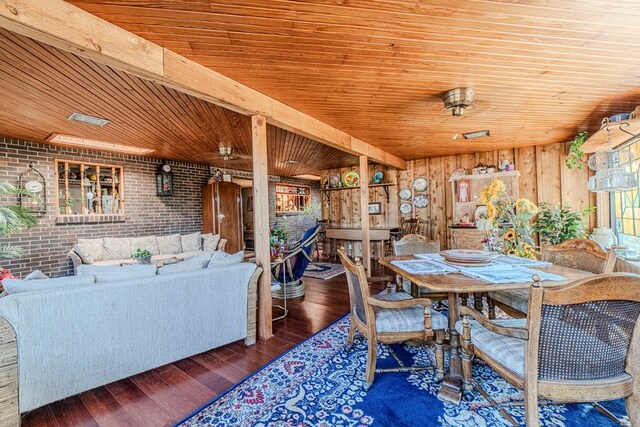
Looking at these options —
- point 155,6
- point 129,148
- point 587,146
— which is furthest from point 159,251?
point 587,146

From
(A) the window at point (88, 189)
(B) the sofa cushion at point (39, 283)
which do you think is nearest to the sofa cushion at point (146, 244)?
(A) the window at point (88, 189)

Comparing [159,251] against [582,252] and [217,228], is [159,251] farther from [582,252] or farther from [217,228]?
[582,252]

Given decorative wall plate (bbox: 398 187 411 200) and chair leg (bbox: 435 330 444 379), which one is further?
decorative wall plate (bbox: 398 187 411 200)

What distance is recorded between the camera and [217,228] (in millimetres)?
6293

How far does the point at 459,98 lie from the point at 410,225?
13.2 ft

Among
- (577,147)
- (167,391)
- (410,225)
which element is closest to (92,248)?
(167,391)

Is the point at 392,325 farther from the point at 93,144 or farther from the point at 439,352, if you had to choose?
the point at 93,144

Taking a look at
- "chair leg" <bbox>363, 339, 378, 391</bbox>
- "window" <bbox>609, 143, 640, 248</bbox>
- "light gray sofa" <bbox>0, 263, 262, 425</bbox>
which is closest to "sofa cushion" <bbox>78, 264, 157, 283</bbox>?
"light gray sofa" <bbox>0, 263, 262, 425</bbox>

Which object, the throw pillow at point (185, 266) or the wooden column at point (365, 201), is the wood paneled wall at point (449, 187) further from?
the throw pillow at point (185, 266)

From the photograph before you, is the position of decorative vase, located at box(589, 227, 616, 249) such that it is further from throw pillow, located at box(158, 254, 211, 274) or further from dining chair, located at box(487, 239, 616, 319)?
throw pillow, located at box(158, 254, 211, 274)

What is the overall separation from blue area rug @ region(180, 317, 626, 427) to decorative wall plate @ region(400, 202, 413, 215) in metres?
4.65

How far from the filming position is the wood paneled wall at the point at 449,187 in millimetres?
4906

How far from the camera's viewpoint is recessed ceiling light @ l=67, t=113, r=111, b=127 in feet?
10.2

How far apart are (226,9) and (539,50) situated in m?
2.16
